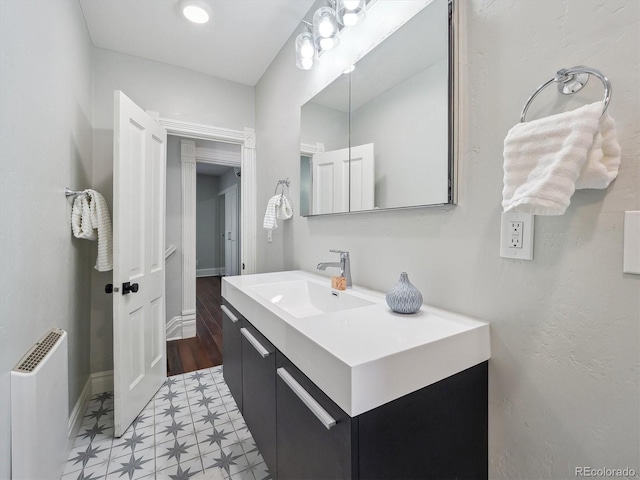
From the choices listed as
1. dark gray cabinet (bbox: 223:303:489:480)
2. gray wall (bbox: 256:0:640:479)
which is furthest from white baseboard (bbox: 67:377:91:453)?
gray wall (bbox: 256:0:640:479)

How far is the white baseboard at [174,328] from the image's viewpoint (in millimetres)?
2891

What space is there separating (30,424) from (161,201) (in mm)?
1485

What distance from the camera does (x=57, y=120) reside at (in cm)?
134

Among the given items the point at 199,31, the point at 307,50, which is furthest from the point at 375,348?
the point at 199,31

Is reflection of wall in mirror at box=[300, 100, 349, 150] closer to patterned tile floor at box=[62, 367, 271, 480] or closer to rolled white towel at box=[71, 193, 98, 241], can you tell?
rolled white towel at box=[71, 193, 98, 241]

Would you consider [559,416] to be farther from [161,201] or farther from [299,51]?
[161,201]

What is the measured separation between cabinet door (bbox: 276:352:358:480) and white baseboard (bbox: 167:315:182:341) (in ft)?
7.86

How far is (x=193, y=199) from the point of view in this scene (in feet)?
9.87

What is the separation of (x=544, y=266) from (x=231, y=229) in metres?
5.94

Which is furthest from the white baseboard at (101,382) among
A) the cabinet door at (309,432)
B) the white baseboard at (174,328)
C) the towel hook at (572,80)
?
the towel hook at (572,80)

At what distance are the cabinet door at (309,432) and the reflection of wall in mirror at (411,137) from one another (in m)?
0.71


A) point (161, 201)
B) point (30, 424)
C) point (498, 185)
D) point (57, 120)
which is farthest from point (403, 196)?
point (161, 201)

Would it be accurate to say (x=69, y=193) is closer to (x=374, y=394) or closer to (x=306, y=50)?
(x=306, y=50)

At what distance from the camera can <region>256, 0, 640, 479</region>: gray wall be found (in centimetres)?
60
